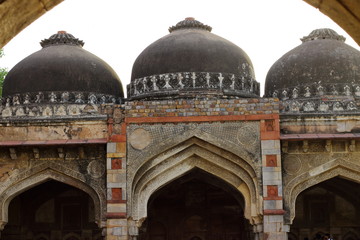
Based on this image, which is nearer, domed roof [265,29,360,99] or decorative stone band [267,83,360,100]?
decorative stone band [267,83,360,100]

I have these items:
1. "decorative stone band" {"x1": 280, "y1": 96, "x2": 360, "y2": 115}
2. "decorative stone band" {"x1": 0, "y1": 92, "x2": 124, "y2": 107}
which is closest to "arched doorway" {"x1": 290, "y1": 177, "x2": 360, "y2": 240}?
"decorative stone band" {"x1": 280, "y1": 96, "x2": 360, "y2": 115}

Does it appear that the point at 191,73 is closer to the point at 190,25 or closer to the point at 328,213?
the point at 190,25

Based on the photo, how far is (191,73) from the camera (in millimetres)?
11625

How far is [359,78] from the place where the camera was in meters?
11.9

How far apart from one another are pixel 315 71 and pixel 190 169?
357cm

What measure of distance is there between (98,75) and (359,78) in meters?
5.38

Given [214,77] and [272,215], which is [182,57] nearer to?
[214,77]

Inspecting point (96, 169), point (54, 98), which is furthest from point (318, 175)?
point (54, 98)

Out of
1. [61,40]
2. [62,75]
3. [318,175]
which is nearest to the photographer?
[318,175]

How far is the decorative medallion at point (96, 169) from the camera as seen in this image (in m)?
10.1

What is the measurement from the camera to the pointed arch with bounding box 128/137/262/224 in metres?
9.99

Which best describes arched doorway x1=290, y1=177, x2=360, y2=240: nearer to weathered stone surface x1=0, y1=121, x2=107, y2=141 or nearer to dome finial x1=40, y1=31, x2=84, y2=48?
weathered stone surface x1=0, y1=121, x2=107, y2=141

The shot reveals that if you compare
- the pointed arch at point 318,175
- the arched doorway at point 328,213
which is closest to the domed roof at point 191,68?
the pointed arch at point 318,175

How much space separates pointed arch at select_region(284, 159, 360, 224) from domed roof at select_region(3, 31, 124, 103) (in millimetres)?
4622
